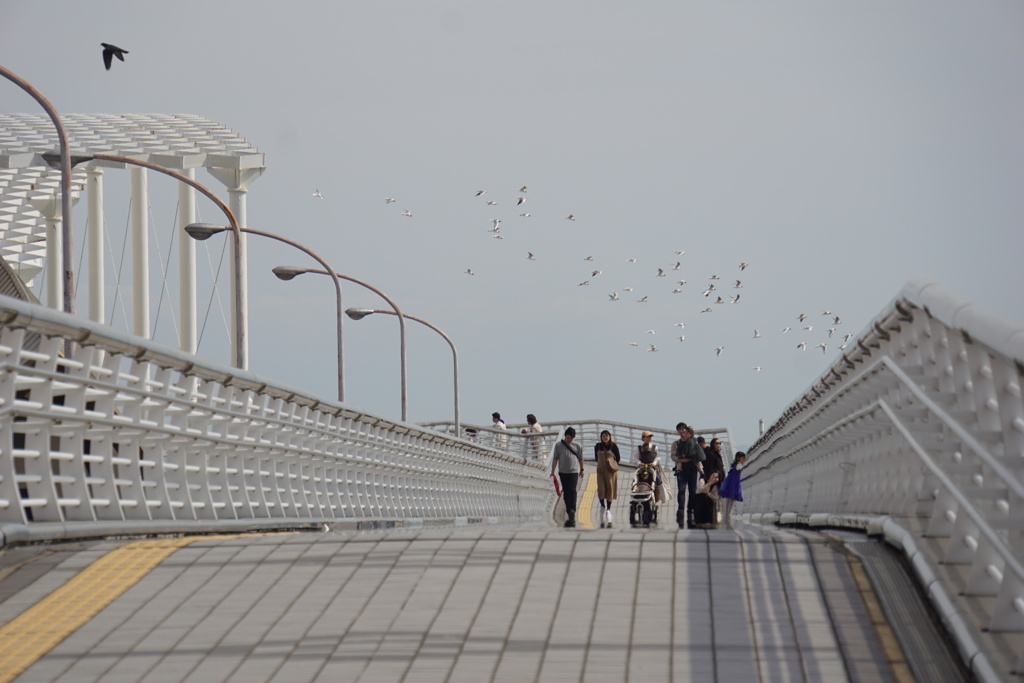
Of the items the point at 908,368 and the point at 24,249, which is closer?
the point at 908,368

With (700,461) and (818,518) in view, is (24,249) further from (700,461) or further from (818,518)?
(818,518)

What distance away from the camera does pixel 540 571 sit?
7441 mm

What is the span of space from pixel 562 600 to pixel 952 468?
194 cm

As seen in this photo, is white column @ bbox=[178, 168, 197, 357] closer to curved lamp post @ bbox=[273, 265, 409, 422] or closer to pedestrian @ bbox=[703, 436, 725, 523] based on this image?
curved lamp post @ bbox=[273, 265, 409, 422]

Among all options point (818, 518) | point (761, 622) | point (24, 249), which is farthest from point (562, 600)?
point (24, 249)

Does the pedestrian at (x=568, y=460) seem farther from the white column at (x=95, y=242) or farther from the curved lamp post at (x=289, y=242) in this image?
the white column at (x=95, y=242)

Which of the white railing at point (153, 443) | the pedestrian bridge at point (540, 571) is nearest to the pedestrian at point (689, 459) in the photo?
the white railing at point (153, 443)

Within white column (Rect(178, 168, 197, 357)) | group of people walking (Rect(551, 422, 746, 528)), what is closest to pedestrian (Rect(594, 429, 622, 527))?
group of people walking (Rect(551, 422, 746, 528))

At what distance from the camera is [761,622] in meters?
6.38

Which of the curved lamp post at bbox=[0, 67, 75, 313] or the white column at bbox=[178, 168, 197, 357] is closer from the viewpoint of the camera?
the curved lamp post at bbox=[0, 67, 75, 313]

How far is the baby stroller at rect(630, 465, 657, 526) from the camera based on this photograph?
23281 millimetres

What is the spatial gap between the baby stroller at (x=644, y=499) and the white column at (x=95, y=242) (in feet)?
152

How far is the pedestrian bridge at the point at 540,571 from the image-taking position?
583cm

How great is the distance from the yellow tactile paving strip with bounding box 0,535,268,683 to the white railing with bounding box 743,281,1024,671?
13.3ft
